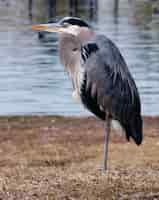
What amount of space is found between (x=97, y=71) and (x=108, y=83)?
0.21 m

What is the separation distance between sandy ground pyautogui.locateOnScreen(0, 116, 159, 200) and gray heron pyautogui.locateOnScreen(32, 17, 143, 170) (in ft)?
2.36

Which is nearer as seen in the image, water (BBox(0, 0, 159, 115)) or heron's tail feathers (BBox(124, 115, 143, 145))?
heron's tail feathers (BBox(124, 115, 143, 145))

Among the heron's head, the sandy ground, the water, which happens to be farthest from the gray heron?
the water

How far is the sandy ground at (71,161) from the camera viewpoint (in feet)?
24.4

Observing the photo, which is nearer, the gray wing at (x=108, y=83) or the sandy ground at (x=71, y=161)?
the sandy ground at (x=71, y=161)

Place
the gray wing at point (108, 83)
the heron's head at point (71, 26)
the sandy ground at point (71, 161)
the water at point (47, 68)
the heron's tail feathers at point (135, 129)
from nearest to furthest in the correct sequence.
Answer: the sandy ground at point (71, 161)
the gray wing at point (108, 83)
the heron's head at point (71, 26)
the heron's tail feathers at point (135, 129)
the water at point (47, 68)

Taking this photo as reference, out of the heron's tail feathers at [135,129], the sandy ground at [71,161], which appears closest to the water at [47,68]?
the sandy ground at [71,161]

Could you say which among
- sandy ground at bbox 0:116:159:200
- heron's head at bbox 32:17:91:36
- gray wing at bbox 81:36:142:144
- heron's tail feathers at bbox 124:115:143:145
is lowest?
sandy ground at bbox 0:116:159:200

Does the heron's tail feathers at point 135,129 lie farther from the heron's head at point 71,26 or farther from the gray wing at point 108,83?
the heron's head at point 71,26

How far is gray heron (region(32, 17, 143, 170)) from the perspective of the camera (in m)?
8.48

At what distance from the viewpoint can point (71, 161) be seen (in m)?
12.4

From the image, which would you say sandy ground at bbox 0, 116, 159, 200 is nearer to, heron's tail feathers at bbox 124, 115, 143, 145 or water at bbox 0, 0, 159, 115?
heron's tail feathers at bbox 124, 115, 143, 145

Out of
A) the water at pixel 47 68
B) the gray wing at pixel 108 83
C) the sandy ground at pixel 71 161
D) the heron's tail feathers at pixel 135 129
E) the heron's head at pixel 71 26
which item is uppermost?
the heron's head at pixel 71 26

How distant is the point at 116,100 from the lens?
8.65m
